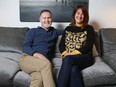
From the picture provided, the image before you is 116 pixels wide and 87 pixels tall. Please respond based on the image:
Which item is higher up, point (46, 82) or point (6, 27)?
point (6, 27)

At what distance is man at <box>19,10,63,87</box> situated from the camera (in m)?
2.43

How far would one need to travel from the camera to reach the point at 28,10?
3.55m

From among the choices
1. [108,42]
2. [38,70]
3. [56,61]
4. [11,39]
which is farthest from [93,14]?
[38,70]

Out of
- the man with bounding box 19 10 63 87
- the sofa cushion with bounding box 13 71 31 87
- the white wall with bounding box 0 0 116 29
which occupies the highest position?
the white wall with bounding box 0 0 116 29

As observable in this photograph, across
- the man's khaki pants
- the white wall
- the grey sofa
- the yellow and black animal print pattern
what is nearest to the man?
the man's khaki pants

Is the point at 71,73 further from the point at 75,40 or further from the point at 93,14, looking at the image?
the point at 93,14

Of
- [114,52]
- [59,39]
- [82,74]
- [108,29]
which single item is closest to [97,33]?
[108,29]

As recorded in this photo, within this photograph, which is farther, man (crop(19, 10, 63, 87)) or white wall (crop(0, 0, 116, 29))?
white wall (crop(0, 0, 116, 29))

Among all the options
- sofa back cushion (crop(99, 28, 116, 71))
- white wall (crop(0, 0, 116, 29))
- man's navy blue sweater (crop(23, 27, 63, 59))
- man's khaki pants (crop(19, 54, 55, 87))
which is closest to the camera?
man's khaki pants (crop(19, 54, 55, 87))

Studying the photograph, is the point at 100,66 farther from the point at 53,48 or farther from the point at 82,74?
the point at 53,48

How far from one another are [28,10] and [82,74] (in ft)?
5.12

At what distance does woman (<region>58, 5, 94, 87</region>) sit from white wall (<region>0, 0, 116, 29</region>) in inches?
23.1

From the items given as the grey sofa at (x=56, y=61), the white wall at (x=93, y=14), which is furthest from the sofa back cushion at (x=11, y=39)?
the white wall at (x=93, y=14)

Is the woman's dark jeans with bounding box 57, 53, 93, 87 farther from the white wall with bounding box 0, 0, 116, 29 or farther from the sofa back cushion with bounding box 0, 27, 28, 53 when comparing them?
the white wall with bounding box 0, 0, 116, 29
